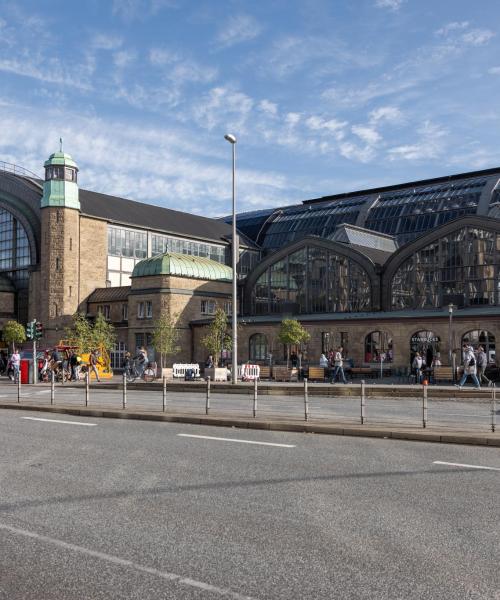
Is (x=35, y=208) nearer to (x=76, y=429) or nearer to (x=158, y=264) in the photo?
(x=158, y=264)

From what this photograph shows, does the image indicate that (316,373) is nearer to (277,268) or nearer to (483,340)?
(483,340)

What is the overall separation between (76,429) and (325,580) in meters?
10.8

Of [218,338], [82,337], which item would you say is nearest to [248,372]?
[218,338]

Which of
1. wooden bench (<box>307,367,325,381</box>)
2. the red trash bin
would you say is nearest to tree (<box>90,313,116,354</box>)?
the red trash bin

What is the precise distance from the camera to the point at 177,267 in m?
54.7

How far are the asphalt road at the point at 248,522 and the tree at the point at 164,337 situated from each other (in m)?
36.9

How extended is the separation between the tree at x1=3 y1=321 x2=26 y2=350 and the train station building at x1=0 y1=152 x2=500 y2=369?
6.56 feet

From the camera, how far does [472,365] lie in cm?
2908

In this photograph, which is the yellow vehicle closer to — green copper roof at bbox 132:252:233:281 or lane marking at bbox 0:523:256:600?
green copper roof at bbox 132:252:233:281

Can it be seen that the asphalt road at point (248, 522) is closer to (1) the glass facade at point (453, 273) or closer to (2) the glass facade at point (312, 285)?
(1) the glass facade at point (453, 273)

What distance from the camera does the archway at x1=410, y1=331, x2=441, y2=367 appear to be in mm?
42750

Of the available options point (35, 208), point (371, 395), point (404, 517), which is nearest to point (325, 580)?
point (404, 517)

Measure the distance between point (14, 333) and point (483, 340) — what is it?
38748 millimetres

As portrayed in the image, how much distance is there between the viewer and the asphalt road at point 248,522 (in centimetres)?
552
